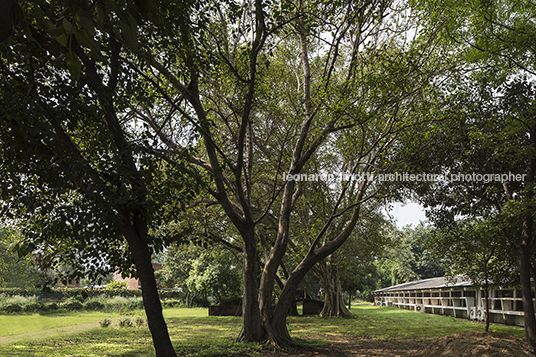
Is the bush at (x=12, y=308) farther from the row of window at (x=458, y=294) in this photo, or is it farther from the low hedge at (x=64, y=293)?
the row of window at (x=458, y=294)

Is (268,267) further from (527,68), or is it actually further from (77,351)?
(527,68)

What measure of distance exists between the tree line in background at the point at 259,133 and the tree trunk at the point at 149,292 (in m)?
0.02

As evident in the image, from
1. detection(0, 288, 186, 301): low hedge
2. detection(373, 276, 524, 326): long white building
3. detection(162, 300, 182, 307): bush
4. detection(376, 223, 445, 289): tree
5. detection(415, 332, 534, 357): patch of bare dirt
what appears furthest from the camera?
detection(376, 223, 445, 289): tree

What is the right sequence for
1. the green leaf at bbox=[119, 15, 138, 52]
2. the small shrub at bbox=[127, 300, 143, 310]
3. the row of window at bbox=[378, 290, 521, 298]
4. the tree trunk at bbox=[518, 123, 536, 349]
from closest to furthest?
the green leaf at bbox=[119, 15, 138, 52]
the tree trunk at bbox=[518, 123, 536, 349]
the row of window at bbox=[378, 290, 521, 298]
the small shrub at bbox=[127, 300, 143, 310]

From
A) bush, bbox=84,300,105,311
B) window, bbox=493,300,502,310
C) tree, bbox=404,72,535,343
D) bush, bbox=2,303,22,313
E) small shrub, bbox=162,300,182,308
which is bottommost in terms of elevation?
small shrub, bbox=162,300,182,308

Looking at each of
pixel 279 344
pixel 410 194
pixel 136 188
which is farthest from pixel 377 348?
pixel 136 188

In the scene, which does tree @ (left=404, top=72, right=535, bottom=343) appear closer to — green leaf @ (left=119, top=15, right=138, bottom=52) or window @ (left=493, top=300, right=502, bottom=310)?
window @ (left=493, top=300, right=502, bottom=310)

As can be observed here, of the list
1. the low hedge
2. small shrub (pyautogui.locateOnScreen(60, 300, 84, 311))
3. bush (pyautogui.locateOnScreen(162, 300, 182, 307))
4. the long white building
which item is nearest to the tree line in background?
the long white building

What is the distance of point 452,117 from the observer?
10219 millimetres

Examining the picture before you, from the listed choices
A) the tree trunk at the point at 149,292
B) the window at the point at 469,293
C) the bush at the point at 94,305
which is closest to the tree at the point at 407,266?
the window at the point at 469,293

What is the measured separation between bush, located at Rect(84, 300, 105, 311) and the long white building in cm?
2358

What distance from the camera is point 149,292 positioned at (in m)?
6.04

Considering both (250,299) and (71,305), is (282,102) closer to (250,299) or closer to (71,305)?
(250,299)

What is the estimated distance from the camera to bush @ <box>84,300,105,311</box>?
88.3 feet
